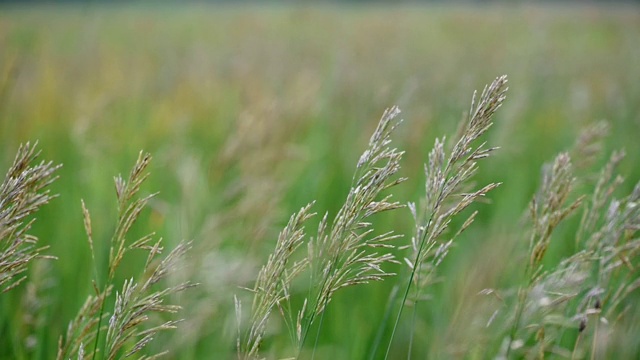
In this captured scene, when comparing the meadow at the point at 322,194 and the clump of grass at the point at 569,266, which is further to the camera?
the meadow at the point at 322,194

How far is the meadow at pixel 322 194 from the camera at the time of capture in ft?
3.66

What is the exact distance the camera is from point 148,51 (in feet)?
19.9

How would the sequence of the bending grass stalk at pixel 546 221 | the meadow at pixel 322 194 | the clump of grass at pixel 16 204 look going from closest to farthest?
the clump of grass at pixel 16 204, the bending grass stalk at pixel 546 221, the meadow at pixel 322 194

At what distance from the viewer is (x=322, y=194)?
232cm

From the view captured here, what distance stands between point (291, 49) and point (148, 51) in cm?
151

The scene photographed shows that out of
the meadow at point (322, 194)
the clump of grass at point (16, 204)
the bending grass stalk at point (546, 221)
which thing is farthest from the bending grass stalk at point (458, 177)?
the clump of grass at point (16, 204)

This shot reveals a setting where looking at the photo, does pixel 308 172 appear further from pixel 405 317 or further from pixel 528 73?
pixel 528 73

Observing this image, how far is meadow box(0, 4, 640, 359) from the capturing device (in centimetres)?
111

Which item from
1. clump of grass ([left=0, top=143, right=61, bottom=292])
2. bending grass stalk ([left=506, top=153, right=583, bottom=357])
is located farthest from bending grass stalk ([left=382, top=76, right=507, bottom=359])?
clump of grass ([left=0, top=143, right=61, bottom=292])

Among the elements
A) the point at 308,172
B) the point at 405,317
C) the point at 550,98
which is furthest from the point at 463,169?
the point at 550,98

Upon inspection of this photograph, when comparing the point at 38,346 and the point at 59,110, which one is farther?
the point at 59,110

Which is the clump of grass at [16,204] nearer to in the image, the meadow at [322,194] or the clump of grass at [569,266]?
the meadow at [322,194]

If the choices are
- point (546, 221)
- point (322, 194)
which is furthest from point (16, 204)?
point (322, 194)

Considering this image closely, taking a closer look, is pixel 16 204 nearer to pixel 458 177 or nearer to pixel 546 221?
pixel 458 177
